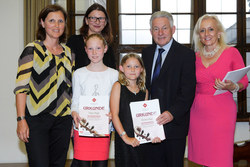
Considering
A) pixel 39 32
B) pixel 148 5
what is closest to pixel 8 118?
pixel 39 32

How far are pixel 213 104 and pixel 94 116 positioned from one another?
111cm

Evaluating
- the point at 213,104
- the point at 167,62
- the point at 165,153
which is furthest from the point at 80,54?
the point at 213,104

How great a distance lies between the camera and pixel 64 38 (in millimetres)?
2338

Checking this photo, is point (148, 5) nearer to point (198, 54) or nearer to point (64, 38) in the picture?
point (198, 54)

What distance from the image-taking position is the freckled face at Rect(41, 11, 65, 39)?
209cm

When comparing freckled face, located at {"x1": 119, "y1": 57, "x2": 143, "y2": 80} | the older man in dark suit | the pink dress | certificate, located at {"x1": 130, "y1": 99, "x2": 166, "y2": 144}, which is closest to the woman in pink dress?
the pink dress

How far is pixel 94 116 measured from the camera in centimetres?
204

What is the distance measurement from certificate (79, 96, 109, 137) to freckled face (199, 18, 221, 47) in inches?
44.8

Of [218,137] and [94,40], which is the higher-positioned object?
[94,40]

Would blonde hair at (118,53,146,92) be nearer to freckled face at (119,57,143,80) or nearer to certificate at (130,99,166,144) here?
freckled face at (119,57,143,80)

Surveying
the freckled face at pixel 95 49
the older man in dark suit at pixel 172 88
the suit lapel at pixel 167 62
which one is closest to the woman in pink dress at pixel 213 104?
the older man in dark suit at pixel 172 88

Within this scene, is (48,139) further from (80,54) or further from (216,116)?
(216,116)

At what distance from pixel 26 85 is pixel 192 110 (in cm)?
153

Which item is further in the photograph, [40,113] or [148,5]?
[148,5]
